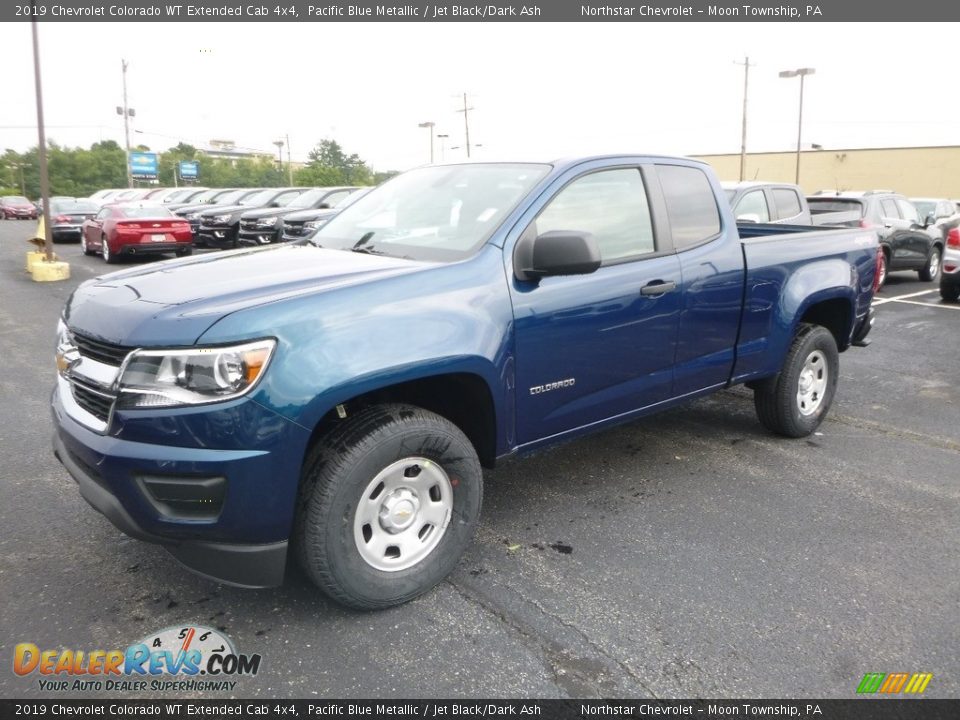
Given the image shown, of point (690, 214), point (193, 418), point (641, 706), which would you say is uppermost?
point (690, 214)

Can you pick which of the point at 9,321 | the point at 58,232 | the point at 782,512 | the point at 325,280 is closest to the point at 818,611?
the point at 782,512

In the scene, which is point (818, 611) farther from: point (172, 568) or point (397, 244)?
point (172, 568)

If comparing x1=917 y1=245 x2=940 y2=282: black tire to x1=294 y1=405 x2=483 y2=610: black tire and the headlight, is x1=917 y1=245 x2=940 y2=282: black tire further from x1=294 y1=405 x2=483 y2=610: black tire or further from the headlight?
the headlight

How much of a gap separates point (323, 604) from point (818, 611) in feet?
6.59

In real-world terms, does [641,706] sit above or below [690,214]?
below

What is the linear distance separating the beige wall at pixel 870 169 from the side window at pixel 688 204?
41.2 m

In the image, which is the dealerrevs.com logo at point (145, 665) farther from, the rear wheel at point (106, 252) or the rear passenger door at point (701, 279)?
the rear wheel at point (106, 252)

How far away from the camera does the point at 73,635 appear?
2793mm

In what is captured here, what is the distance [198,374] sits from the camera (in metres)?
2.51

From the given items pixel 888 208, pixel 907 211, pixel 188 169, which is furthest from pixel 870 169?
pixel 188 169

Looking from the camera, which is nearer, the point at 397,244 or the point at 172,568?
the point at 172,568

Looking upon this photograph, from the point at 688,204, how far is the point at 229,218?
50.7ft

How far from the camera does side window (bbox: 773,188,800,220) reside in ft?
32.7

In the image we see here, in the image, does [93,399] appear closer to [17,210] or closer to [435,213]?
[435,213]
